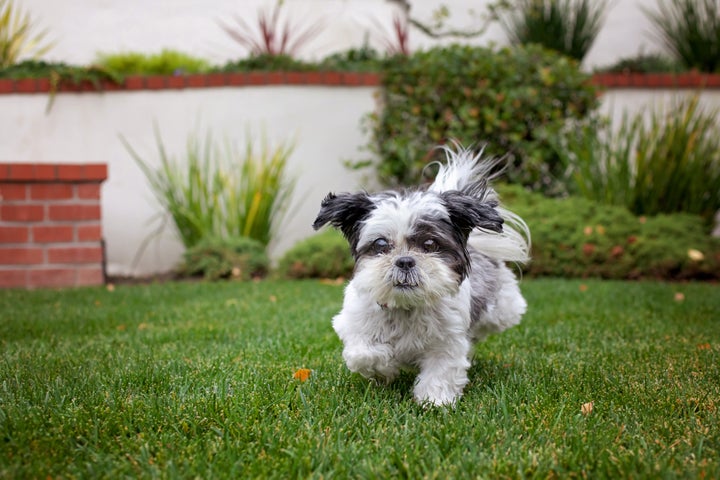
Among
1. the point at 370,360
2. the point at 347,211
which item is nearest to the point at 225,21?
the point at 347,211

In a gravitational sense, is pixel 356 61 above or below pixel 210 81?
above

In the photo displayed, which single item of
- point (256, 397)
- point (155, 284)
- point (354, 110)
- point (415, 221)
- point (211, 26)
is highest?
point (211, 26)

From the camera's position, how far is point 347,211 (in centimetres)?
327

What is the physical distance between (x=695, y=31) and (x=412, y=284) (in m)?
8.91

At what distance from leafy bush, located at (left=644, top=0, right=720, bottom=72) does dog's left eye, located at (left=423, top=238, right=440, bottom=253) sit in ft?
28.3

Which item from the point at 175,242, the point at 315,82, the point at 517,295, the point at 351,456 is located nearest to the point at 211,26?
the point at 315,82

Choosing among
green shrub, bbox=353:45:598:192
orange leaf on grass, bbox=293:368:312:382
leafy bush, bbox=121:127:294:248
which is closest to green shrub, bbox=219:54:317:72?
leafy bush, bbox=121:127:294:248

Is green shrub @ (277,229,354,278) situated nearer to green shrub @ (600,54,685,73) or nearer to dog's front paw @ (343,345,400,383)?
dog's front paw @ (343,345,400,383)

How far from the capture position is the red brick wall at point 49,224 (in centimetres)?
719

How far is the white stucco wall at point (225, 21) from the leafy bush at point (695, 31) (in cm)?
37

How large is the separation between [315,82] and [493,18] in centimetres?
326

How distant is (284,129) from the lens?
30.0 ft

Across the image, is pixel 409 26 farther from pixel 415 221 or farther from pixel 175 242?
pixel 415 221

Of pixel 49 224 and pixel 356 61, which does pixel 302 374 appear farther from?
pixel 356 61
